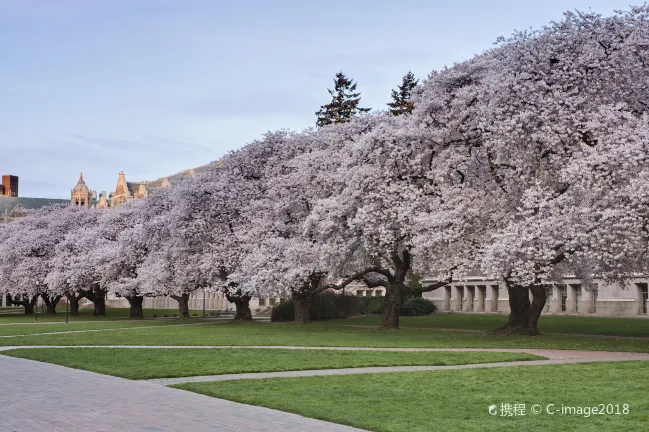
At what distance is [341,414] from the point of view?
14.6 meters

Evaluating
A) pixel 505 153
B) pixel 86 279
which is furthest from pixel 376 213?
pixel 86 279

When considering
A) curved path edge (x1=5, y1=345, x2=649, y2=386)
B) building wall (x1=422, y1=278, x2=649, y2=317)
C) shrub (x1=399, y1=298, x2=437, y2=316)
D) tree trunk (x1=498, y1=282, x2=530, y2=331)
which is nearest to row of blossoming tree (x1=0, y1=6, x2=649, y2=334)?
tree trunk (x1=498, y1=282, x2=530, y2=331)

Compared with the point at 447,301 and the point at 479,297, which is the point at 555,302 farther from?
the point at 447,301

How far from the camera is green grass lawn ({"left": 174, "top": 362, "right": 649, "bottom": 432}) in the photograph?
13.7 meters

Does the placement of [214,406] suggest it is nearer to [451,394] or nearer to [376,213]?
[451,394]

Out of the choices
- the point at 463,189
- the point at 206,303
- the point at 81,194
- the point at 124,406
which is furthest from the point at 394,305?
the point at 81,194

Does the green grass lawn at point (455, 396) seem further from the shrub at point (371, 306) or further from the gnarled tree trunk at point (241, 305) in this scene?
the shrub at point (371, 306)

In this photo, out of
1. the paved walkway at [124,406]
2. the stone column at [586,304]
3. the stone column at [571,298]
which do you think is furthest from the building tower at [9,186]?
the paved walkway at [124,406]

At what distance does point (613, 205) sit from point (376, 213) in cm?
1284

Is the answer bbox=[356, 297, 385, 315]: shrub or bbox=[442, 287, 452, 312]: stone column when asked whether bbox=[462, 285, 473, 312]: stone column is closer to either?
bbox=[442, 287, 452, 312]: stone column

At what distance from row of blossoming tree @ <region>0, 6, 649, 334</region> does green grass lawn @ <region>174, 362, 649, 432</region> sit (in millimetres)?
10466

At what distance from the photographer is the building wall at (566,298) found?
214 ft

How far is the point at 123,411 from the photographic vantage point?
49.6ft

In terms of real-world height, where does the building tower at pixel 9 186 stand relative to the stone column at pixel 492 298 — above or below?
above
